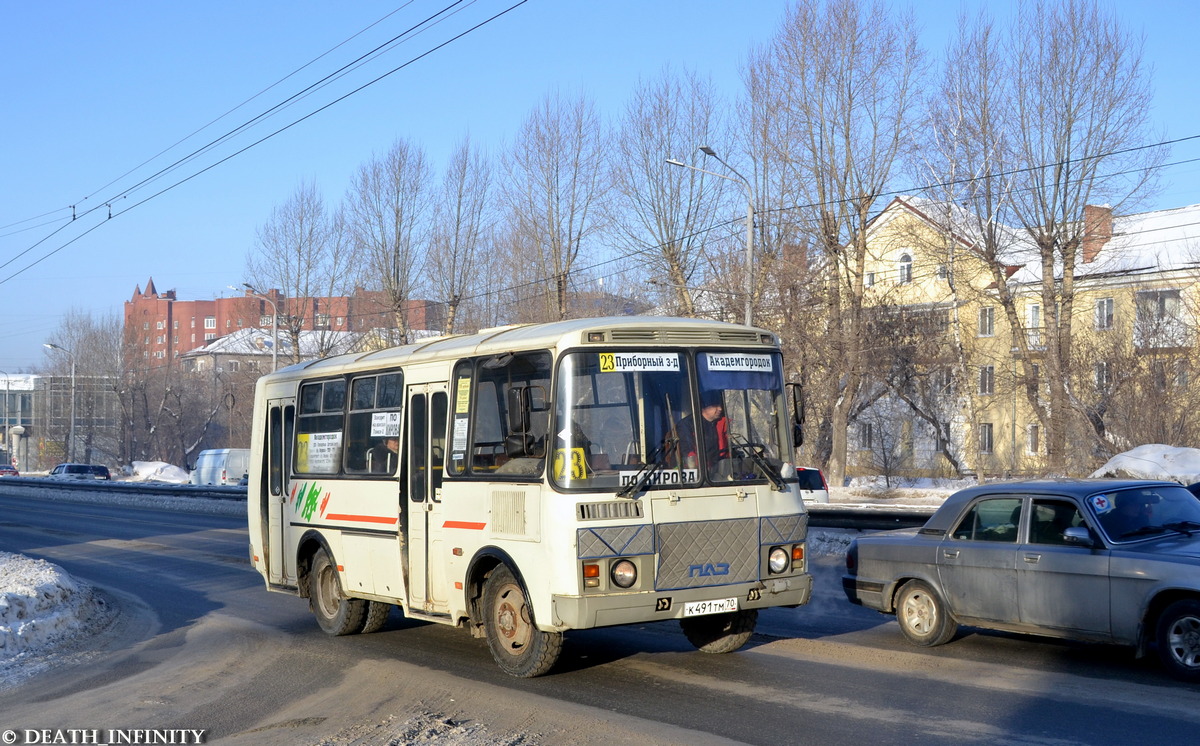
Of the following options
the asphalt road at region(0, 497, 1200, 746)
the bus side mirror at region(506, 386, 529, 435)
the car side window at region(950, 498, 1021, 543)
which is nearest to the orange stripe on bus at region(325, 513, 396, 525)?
the asphalt road at region(0, 497, 1200, 746)

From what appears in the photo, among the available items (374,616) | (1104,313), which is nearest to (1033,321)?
(1104,313)

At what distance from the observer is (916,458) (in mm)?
50531

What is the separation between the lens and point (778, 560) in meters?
9.02

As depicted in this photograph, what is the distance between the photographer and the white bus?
8.33 m

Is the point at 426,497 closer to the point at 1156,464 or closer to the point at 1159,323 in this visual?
the point at 1156,464

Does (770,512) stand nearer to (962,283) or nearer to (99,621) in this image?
(99,621)

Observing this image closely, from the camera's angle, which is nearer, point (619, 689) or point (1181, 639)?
point (1181, 639)

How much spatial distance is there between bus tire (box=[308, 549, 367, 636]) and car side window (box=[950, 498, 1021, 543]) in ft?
19.7

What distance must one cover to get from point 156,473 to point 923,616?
2669 inches

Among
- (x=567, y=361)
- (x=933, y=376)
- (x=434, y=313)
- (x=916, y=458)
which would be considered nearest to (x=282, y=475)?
(x=567, y=361)

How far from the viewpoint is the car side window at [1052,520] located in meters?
8.83

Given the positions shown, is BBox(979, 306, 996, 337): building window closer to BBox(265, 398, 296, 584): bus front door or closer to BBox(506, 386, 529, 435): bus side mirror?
BBox(265, 398, 296, 584): bus front door

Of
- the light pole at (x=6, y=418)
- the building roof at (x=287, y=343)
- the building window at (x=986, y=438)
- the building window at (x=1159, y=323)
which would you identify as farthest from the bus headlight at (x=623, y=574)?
the light pole at (x=6, y=418)

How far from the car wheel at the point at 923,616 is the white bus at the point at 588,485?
4.53 feet
